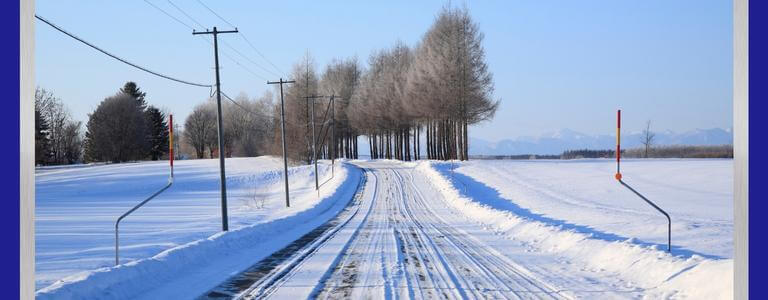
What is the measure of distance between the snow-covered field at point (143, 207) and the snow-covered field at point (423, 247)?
6.4 inches

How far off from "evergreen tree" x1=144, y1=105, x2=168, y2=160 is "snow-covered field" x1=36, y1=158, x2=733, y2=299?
50.1m

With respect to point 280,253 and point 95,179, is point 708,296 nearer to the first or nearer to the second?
point 280,253

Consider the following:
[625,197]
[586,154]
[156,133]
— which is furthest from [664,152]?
[156,133]

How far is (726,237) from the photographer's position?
12000 millimetres

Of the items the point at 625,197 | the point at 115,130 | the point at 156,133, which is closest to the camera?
the point at 625,197

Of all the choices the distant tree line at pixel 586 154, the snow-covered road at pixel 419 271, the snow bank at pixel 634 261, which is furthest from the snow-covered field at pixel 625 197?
the distant tree line at pixel 586 154

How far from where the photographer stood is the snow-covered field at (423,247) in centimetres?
815

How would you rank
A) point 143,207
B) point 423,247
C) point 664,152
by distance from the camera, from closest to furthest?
1. point 423,247
2. point 143,207
3. point 664,152

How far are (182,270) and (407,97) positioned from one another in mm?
42372

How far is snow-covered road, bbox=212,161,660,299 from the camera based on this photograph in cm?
798

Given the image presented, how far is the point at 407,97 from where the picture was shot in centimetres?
5159

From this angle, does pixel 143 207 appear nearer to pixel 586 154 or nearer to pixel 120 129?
pixel 120 129

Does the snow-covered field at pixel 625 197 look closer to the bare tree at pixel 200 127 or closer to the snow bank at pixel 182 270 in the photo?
the snow bank at pixel 182 270

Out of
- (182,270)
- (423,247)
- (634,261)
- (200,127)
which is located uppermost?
(200,127)
